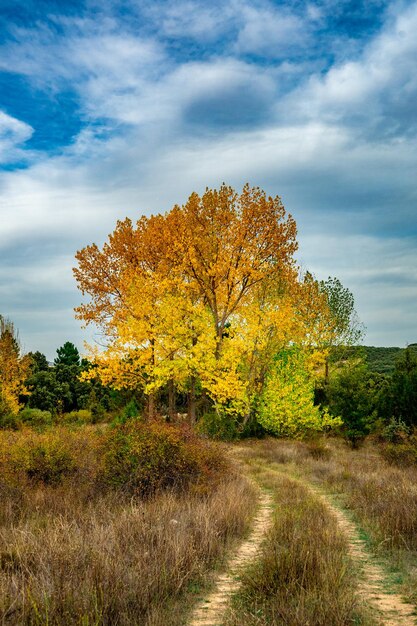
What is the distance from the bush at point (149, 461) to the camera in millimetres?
10977

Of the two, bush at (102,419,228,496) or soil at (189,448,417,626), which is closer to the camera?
soil at (189,448,417,626)

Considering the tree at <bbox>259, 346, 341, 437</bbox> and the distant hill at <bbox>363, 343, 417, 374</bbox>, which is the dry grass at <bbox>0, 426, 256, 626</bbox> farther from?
the distant hill at <bbox>363, 343, 417, 374</bbox>

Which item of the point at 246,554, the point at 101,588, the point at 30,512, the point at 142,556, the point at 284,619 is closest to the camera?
the point at 284,619

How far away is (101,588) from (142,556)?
1119 mm

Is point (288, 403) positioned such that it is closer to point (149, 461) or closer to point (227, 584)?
point (149, 461)

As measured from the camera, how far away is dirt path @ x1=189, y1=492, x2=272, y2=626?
5.27m

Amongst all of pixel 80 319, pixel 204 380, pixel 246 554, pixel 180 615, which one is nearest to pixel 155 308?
pixel 204 380

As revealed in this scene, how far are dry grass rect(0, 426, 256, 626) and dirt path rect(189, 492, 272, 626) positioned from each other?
0.63 feet

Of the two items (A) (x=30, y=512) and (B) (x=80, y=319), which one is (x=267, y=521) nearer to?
(A) (x=30, y=512)

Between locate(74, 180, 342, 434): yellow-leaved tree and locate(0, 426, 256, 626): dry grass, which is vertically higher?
locate(74, 180, 342, 434): yellow-leaved tree

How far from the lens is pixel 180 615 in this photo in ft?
17.2

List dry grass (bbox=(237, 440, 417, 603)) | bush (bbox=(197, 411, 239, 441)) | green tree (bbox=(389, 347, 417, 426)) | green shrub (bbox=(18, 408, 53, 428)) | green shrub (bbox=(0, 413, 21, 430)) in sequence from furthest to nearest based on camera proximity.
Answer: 1. green shrub (bbox=(18, 408, 53, 428))
2. green tree (bbox=(389, 347, 417, 426))
3. green shrub (bbox=(0, 413, 21, 430))
4. bush (bbox=(197, 411, 239, 441))
5. dry grass (bbox=(237, 440, 417, 603))

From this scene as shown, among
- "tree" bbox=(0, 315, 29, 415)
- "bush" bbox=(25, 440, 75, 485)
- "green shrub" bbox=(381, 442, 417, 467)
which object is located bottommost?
"green shrub" bbox=(381, 442, 417, 467)

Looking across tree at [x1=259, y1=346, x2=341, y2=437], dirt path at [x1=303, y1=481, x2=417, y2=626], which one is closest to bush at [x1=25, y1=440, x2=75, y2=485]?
dirt path at [x1=303, y1=481, x2=417, y2=626]
